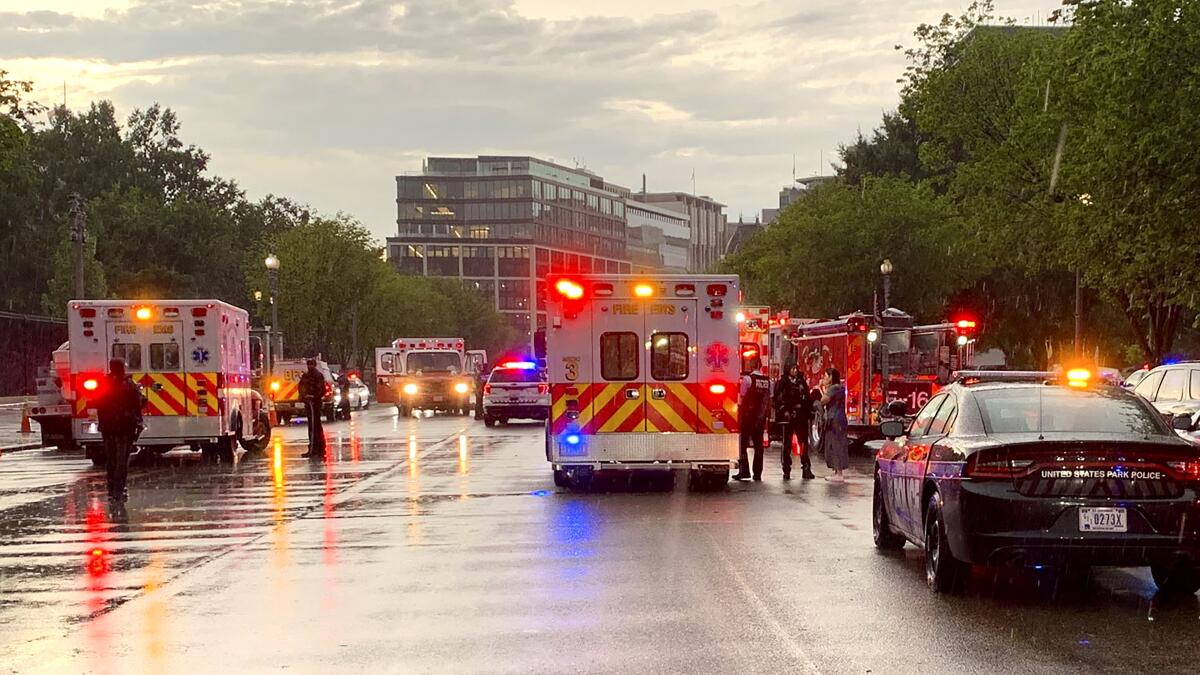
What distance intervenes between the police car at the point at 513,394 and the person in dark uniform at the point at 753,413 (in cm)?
2146

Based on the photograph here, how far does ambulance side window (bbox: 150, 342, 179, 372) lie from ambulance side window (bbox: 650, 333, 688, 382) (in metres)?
10.7

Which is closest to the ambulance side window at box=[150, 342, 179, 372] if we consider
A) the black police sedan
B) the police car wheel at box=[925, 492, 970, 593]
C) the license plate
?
the police car wheel at box=[925, 492, 970, 593]

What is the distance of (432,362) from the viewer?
56969 millimetres

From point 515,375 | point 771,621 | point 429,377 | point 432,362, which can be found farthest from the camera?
point 432,362

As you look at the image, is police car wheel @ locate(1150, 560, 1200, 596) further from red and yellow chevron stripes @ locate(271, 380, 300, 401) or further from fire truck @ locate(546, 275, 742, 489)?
red and yellow chevron stripes @ locate(271, 380, 300, 401)

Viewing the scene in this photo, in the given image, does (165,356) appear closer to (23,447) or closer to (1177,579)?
(23,447)

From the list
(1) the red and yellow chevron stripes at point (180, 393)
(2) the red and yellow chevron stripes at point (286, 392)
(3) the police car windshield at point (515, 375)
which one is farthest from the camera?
(2) the red and yellow chevron stripes at point (286, 392)

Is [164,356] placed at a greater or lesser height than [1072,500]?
greater

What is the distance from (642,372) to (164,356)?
1081cm

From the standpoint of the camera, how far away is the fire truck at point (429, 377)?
56.5m

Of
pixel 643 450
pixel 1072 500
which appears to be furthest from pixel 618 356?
pixel 1072 500

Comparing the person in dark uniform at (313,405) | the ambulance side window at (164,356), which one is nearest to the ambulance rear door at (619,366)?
the ambulance side window at (164,356)

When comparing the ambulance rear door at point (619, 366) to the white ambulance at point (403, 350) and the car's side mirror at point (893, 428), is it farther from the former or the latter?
the white ambulance at point (403, 350)

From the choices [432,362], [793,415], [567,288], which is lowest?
[793,415]
